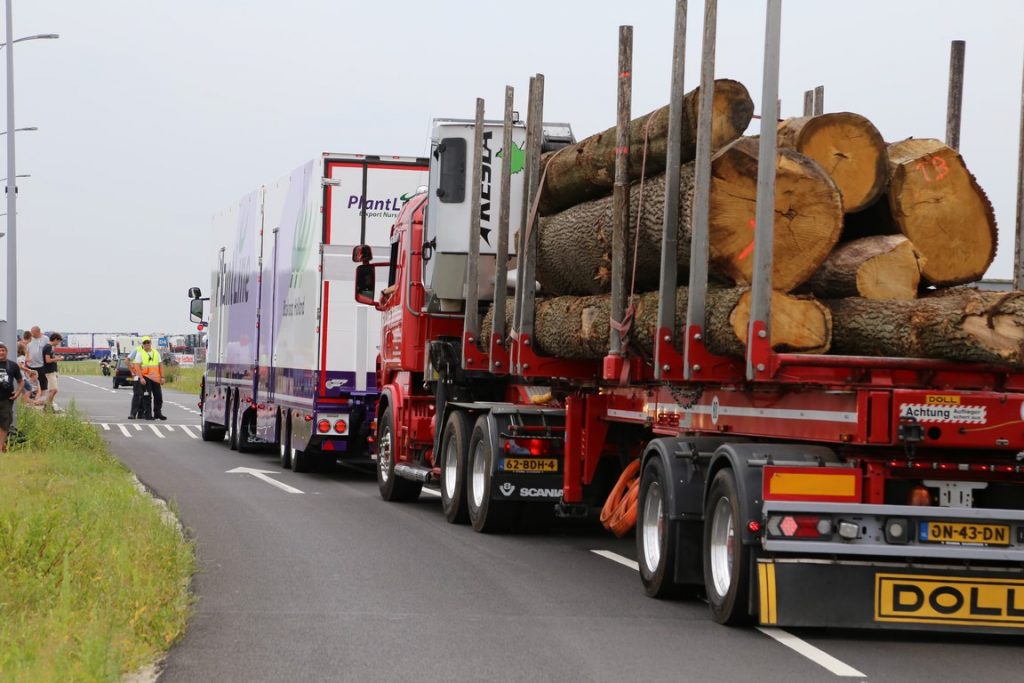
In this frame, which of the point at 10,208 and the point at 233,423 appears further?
the point at 10,208

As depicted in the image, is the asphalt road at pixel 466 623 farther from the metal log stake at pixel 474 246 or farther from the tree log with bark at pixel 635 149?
the tree log with bark at pixel 635 149

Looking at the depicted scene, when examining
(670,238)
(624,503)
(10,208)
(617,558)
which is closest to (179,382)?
(10,208)

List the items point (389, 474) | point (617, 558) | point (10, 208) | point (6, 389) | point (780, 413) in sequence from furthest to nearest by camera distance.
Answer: point (10, 208), point (6, 389), point (389, 474), point (617, 558), point (780, 413)

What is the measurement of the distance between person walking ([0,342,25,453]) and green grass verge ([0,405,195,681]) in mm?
5614

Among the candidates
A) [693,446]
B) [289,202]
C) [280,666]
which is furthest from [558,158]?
[289,202]

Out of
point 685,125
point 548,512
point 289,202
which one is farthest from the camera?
point 289,202

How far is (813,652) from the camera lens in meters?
8.71

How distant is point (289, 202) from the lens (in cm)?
2252

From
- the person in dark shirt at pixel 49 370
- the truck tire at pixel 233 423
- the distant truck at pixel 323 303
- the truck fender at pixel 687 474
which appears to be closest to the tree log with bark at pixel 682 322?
the truck fender at pixel 687 474

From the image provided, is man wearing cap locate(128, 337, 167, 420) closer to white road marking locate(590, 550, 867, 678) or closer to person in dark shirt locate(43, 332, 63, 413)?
person in dark shirt locate(43, 332, 63, 413)

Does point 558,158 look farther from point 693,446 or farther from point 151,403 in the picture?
point 151,403

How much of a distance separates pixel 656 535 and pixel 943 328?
9.21 ft

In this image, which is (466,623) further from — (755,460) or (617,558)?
(617,558)

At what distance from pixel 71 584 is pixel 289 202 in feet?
43.0
